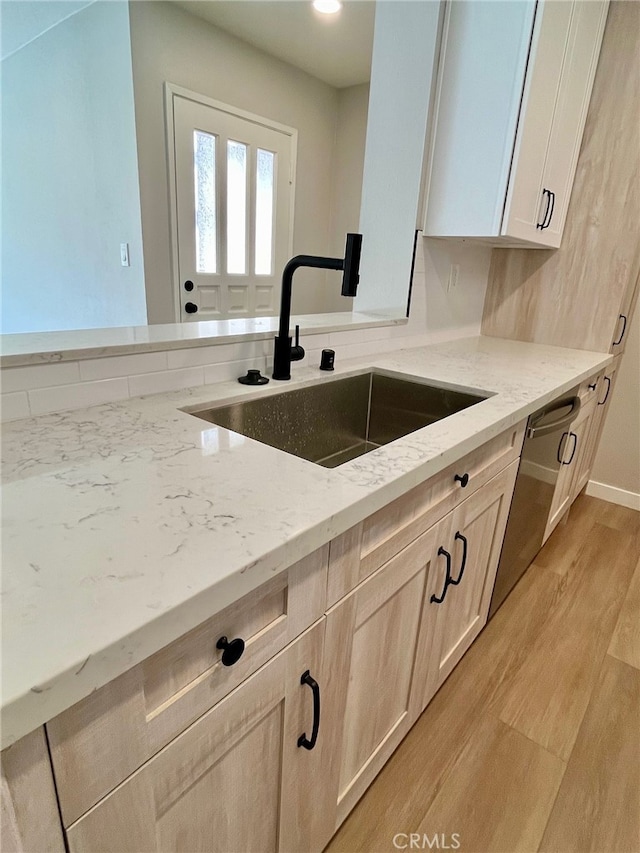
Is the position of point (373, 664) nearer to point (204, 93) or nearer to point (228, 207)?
point (228, 207)

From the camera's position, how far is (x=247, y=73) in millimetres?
3064

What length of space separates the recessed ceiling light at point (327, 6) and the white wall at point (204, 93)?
0.67 m

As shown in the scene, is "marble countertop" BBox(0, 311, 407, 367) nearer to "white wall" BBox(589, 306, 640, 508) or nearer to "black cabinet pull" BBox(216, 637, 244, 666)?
"black cabinet pull" BBox(216, 637, 244, 666)

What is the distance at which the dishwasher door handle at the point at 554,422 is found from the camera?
4.86 ft

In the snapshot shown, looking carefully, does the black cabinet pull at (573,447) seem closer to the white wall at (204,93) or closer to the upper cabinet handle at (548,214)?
the upper cabinet handle at (548,214)

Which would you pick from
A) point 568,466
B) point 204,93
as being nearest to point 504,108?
point 568,466

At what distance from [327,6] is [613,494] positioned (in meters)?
3.15

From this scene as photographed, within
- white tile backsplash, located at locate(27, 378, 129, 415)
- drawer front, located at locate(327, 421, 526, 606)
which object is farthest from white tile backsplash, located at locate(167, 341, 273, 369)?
drawer front, located at locate(327, 421, 526, 606)

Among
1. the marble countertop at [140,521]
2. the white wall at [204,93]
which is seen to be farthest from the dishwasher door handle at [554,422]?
the white wall at [204,93]

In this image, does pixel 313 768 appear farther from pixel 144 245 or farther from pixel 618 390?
pixel 144 245

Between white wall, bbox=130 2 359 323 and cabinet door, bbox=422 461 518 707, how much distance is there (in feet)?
7.74

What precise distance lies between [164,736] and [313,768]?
0.45 metres

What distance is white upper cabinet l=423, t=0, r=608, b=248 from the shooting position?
153 centimetres

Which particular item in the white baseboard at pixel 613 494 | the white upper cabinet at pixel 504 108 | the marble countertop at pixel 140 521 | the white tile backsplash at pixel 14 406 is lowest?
the white baseboard at pixel 613 494
